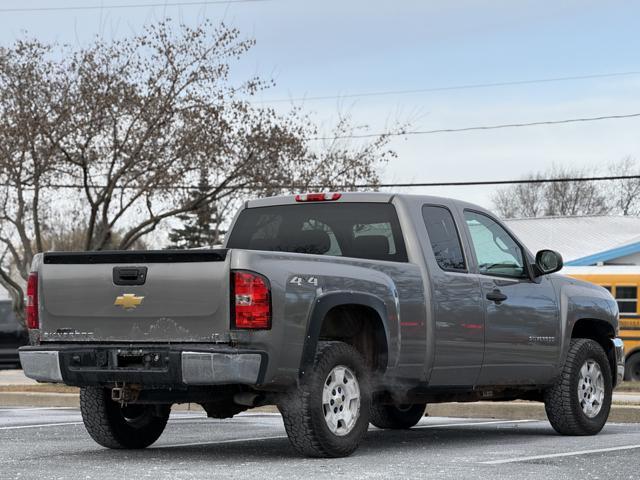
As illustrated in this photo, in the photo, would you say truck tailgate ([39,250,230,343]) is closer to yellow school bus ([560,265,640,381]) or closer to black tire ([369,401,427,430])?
black tire ([369,401,427,430])

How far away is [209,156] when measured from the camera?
32.0 m

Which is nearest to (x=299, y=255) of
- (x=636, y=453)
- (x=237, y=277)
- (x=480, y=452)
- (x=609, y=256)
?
(x=237, y=277)

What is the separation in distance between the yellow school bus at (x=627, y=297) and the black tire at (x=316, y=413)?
1911 centimetres

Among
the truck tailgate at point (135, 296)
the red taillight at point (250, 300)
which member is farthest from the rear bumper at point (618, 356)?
the truck tailgate at point (135, 296)

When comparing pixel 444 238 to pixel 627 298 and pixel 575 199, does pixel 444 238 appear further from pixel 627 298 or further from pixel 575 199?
pixel 575 199

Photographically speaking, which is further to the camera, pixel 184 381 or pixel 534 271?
pixel 534 271

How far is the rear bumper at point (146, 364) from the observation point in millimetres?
8422

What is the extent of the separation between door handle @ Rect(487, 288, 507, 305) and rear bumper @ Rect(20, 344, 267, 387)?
109 inches

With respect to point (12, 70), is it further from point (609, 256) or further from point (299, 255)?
point (299, 255)

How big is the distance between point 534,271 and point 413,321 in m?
1.97

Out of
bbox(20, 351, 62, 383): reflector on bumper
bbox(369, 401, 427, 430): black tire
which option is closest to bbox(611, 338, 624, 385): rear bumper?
bbox(369, 401, 427, 430): black tire

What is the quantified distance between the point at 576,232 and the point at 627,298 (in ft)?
76.4

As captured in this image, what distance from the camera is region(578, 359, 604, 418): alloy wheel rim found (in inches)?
458

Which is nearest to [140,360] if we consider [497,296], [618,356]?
[497,296]
